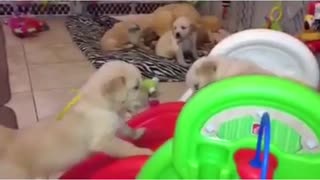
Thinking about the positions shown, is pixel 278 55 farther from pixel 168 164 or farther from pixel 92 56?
pixel 92 56

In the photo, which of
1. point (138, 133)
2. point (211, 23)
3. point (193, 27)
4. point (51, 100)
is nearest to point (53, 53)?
point (51, 100)

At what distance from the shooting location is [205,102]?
0.59 meters

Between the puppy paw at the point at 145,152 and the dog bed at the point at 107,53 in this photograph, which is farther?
the dog bed at the point at 107,53

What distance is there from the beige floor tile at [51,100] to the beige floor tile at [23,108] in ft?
0.07

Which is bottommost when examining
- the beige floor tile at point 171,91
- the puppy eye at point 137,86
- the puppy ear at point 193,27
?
the beige floor tile at point 171,91

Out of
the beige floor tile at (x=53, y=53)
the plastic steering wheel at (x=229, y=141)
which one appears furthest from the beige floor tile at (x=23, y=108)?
the plastic steering wheel at (x=229, y=141)

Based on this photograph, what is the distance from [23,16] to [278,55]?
167 cm

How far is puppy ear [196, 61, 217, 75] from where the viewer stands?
111cm

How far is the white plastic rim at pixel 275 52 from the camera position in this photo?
3.62 ft

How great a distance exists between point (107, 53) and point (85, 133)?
105cm

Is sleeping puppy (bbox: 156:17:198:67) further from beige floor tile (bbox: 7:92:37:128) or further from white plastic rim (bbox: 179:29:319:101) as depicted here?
white plastic rim (bbox: 179:29:319:101)

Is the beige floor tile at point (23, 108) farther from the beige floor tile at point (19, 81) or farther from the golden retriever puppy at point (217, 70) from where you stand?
the golden retriever puppy at point (217, 70)

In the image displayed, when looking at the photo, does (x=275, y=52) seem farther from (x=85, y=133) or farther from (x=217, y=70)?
(x=85, y=133)

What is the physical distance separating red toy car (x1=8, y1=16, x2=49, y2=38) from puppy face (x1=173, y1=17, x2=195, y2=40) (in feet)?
2.30
